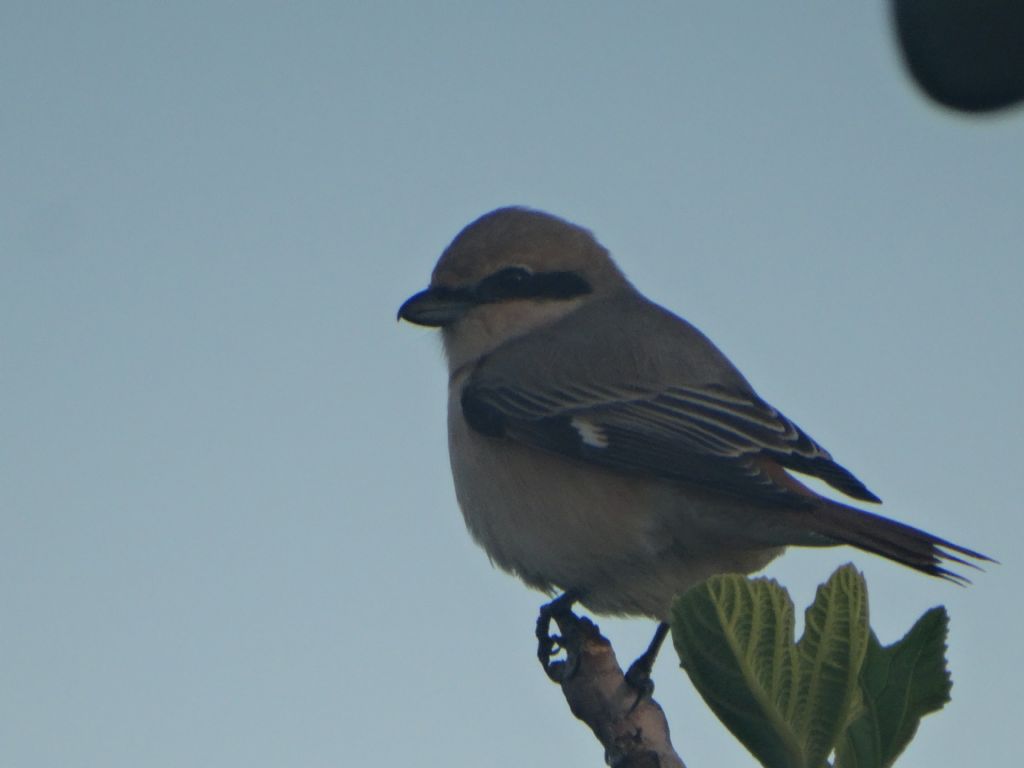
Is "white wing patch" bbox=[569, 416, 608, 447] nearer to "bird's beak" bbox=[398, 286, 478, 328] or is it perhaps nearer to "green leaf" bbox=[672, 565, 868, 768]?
"bird's beak" bbox=[398, 286, 478, 328]

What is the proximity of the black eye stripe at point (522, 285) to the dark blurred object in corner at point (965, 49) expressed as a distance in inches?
168

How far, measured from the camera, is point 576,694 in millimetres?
1972

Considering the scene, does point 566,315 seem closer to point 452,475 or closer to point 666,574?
point 452,475

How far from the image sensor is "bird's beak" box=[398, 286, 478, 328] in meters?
4.67

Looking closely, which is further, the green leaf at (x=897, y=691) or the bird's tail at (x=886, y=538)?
the bird's tail at (x=886, y=538)

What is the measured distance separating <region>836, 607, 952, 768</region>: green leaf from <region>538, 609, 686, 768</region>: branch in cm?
45

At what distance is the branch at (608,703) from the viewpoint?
145cm

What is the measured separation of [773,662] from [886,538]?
A: 6.08ft

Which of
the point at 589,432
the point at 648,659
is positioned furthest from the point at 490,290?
the point at 648,659

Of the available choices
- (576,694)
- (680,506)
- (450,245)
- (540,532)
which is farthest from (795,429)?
(576,694)

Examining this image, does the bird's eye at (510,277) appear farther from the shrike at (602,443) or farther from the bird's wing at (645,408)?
the bird's wing at (645,408)

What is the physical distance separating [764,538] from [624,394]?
2.94ft

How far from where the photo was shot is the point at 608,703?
1.89 metres

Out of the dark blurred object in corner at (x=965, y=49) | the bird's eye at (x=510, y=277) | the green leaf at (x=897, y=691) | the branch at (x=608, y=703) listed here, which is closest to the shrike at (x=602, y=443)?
the bird's eye at (x=510, y=277)
